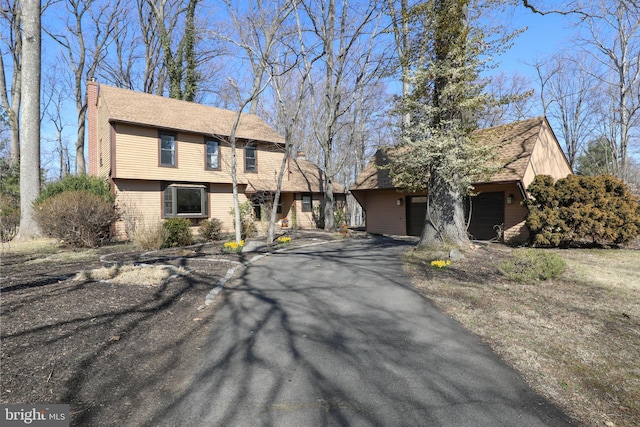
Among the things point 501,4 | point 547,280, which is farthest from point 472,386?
point 501,4

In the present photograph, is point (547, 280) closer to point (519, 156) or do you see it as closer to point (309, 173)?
point (519, 156)

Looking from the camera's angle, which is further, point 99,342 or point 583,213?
point 583,213

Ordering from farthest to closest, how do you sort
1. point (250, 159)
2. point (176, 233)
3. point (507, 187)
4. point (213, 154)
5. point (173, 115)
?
point (250, 159) < point (213, 154) < point (173, 115) < point (507, 187) < point (176, 233)

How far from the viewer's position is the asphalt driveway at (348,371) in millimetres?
2486

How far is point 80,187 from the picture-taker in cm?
1413

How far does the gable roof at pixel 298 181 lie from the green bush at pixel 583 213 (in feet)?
43.1

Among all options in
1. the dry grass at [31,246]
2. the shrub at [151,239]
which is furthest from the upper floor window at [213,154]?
the dry grass at [31,246]

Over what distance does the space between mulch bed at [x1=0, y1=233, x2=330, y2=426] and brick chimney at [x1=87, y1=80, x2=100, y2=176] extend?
1378cm

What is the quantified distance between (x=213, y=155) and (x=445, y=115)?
13274 millimetres

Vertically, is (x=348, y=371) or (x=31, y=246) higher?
(x=31, y=246)

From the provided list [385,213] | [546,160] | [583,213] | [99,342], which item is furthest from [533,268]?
[385,213]

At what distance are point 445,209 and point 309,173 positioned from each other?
48.0 feet

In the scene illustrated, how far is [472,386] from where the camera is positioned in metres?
2.87

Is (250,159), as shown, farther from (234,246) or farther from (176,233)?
(234,246)
